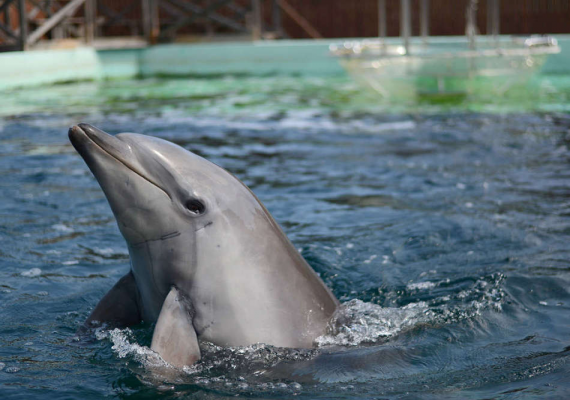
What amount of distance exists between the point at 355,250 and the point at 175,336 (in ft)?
8.35

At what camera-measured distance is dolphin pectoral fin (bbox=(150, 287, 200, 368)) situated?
306 centimetres

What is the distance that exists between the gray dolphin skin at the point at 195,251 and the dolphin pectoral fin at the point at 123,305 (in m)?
0.12

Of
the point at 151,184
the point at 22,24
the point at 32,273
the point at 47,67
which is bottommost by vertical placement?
the point at 32,273

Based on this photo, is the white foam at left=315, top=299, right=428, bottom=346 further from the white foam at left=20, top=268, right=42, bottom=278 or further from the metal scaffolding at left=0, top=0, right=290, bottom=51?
the metal scaffolding at left=0, top=0, right=290, bottom=51

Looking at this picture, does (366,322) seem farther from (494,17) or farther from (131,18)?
(131,18)

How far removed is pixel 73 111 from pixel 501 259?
28.0 feet

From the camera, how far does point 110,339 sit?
353 centimetres

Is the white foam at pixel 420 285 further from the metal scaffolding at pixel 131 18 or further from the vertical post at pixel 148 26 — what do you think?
the vertical post at pixel 148 26

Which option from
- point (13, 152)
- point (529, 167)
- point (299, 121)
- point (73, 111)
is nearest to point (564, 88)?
point (299, 121)

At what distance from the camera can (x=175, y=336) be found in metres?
3.10

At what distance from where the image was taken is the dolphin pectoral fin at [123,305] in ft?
11.6

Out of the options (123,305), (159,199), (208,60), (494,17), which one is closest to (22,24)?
(208,60)

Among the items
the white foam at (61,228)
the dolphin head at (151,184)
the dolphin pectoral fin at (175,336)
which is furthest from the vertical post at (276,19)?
the dolphin pectoral fin at (175,336)

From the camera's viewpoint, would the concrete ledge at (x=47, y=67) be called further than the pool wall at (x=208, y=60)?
A: No
